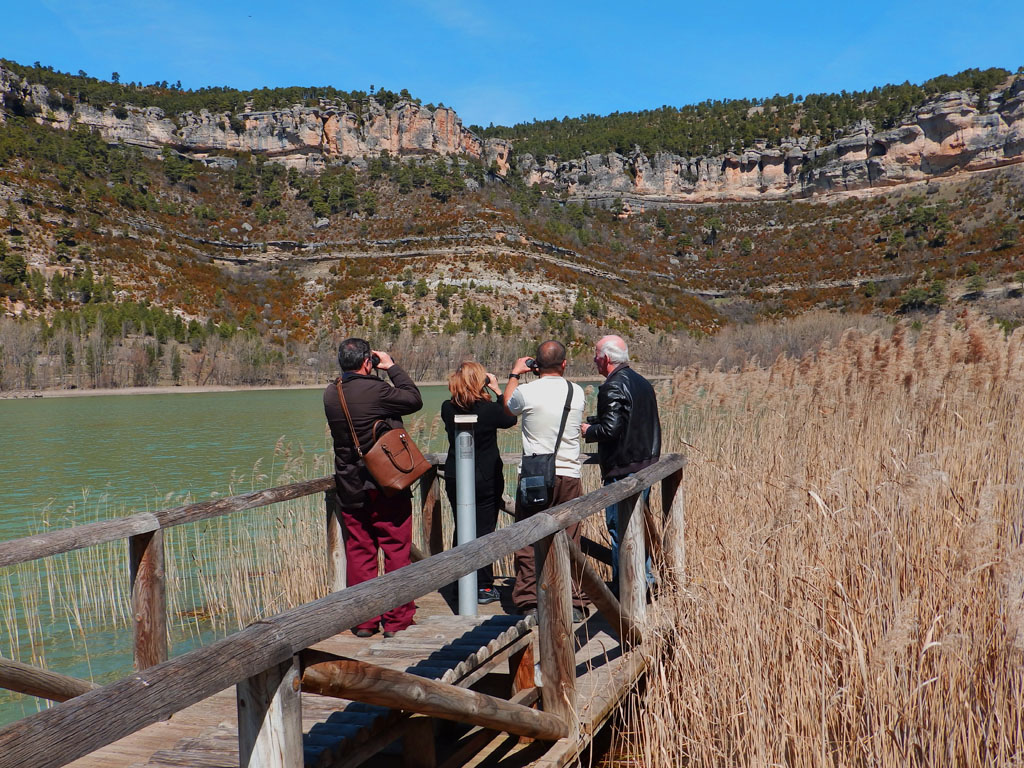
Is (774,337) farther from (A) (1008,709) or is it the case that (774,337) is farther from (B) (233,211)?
(B) (233,211)

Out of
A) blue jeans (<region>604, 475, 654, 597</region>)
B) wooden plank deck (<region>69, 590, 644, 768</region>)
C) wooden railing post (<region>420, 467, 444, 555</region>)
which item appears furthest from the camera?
wooden railing post (<region>420, 467, 444, 555</region>)

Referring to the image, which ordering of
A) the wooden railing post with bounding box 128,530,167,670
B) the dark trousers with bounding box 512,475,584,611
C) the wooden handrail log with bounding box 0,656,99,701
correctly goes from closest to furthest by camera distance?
1. the wooden handrail log with bounding box 0,656,99,701
2. the wooden railing post with bounding box 128,530,167,670
3. the dark trousers with bounding box 512,475,584,611

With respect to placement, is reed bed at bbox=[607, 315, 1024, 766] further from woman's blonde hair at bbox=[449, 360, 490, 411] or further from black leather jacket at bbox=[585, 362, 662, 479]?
woman's blonde hair at bbox=[449, 360, 490, 411]

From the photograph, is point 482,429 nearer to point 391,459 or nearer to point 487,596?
point 391,459

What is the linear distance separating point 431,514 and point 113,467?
593 inches

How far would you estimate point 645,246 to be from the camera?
98062 mm

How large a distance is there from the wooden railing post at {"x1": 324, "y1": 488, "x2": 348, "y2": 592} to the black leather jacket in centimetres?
157

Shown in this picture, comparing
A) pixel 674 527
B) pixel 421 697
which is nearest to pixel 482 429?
pixel 674 527

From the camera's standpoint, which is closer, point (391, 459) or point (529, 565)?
point (391, 459)

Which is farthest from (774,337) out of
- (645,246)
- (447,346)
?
(645,246)

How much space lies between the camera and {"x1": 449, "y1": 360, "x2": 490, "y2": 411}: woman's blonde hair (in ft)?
14.5

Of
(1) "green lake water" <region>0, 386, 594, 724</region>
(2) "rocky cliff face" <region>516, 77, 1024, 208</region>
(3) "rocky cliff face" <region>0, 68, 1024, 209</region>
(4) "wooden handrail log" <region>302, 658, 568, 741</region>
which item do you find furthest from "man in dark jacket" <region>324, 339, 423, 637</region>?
(2) "rocky cliff face" <region>516, 77, 1024, 208</region>

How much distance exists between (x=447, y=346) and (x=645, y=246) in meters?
47.9

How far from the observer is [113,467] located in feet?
57.7
